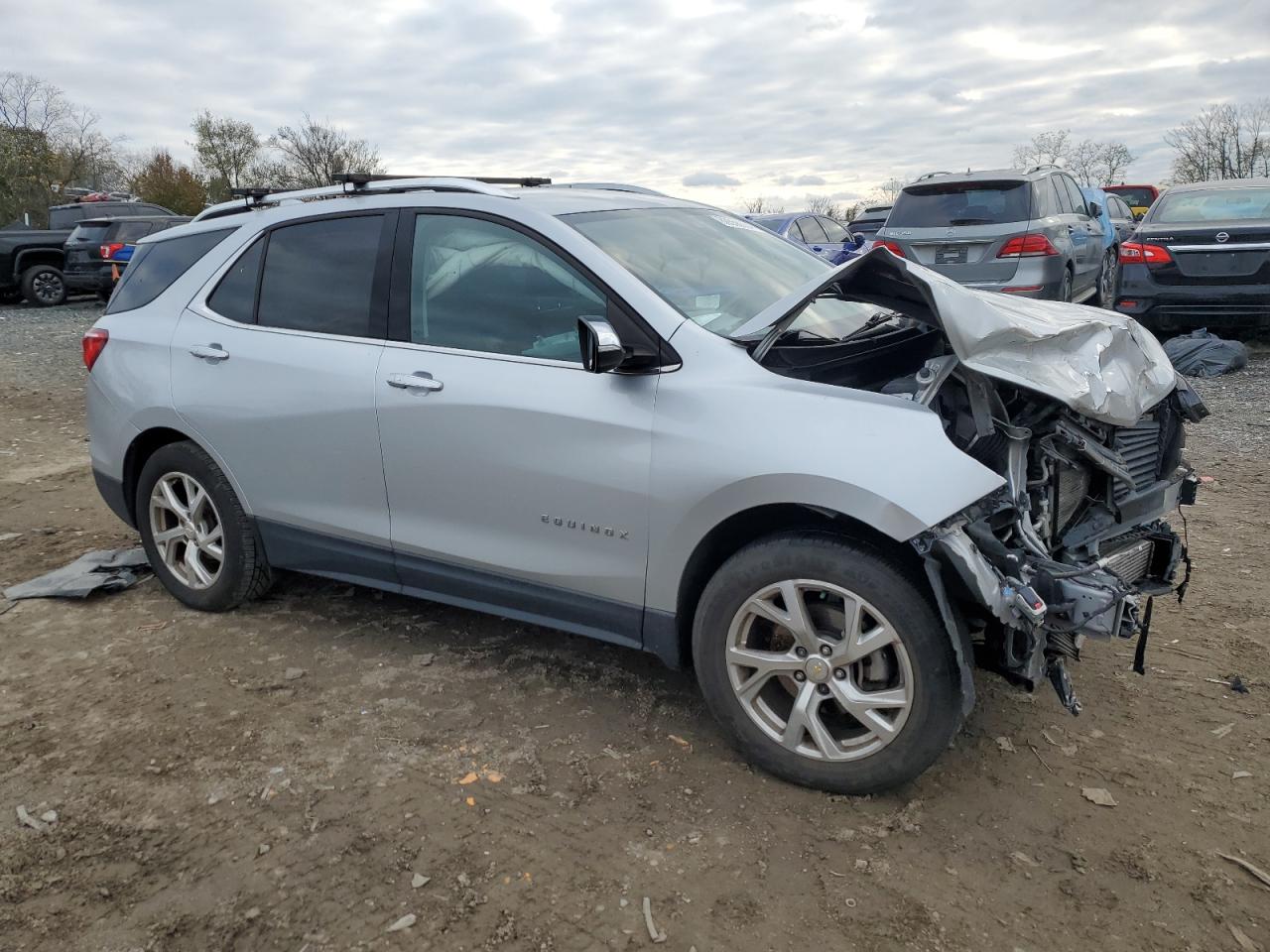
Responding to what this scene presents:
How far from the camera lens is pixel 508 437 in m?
3.24

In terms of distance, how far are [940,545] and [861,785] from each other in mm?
786

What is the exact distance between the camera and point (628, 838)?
2.71m

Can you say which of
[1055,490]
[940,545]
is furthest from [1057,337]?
[940,545]

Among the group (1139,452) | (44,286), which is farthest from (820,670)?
(44,286)

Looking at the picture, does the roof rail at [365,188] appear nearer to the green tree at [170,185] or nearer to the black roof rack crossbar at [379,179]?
the black roof rack crossbar at [379,179]

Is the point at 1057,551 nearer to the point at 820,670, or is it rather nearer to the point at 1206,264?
the point at 820,670

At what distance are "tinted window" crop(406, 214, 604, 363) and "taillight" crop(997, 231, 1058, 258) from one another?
6.95 meters

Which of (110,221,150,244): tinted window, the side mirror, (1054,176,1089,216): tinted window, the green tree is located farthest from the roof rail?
the green tree

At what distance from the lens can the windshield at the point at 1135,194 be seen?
2509 centimetres

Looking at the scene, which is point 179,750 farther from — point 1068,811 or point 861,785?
point 1068,811

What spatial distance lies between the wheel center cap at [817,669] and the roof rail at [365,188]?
1.98 m

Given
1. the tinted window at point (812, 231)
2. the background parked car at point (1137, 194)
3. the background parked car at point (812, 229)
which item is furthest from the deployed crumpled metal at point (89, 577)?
the background parked car at point (1137, 194)

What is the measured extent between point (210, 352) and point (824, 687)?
291 centimetres

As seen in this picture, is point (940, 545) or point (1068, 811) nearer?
point (940, 545)
